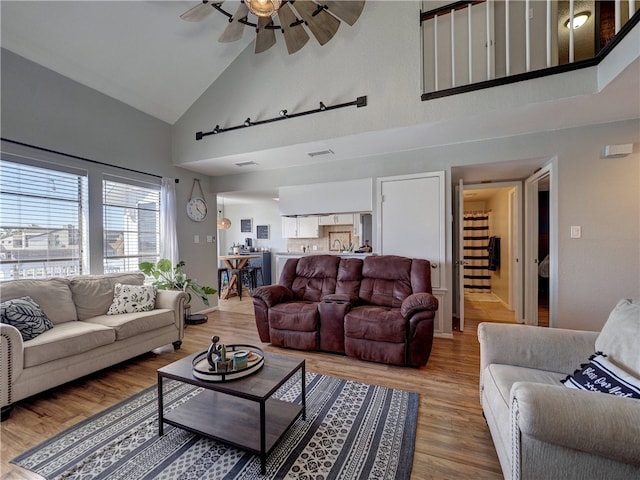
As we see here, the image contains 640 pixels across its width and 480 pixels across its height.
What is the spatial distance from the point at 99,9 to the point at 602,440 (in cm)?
470

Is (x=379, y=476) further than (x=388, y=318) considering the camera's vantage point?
No

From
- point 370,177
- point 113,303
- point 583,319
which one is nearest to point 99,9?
point 113,303

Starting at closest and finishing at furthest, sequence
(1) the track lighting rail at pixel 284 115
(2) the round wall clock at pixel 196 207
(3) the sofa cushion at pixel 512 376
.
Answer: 1. (3) the sofa cushion at pixel 512 376
2. (1) the track lighting rail at pixel 284 115
3. (2) the round wall clock at pixel 196 207

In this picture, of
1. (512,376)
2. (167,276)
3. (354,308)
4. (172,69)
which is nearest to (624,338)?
(512,376)

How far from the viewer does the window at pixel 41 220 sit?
108 inches

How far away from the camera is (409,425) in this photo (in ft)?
6.06

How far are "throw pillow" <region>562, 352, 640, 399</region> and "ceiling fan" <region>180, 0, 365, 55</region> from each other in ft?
8.95

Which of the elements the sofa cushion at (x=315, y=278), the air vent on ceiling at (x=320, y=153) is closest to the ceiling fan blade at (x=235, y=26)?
the air vent on ceiling at (x=320, y=153)

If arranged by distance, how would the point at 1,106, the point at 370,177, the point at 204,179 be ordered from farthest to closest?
1. the point at 204,179
2. the point at 370,177
3. the point at 1,106

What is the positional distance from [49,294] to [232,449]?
2355 millimetres

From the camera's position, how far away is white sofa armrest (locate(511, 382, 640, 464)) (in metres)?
0.92

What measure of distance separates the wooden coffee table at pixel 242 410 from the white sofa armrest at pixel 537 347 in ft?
3.96

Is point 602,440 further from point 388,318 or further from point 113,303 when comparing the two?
point 113,303

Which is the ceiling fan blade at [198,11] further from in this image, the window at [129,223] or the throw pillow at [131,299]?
the throw pillow at [131,299]
